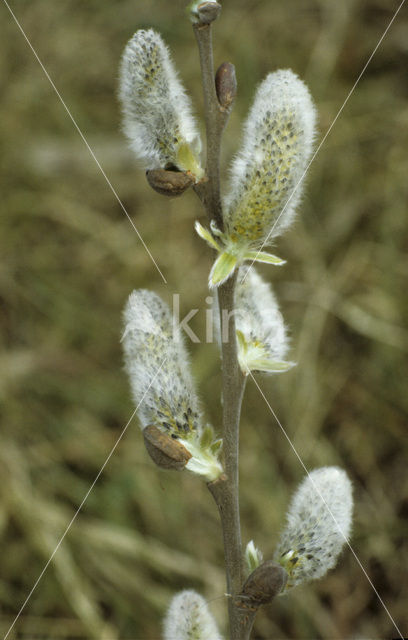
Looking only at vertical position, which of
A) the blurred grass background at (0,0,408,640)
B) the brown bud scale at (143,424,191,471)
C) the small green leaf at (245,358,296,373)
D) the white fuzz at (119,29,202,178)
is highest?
the white fuzz at (119,29,202,178)

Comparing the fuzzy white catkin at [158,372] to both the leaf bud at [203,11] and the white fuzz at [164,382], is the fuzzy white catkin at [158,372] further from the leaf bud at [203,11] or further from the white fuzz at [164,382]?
the leaf bud at [203,11]

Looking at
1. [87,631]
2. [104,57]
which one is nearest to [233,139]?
[104,57]

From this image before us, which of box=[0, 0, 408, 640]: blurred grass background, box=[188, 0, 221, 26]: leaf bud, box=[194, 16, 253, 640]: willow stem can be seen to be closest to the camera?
box=[188, 0, 221, 26]: leaf bud

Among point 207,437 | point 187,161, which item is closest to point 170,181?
point 187,161

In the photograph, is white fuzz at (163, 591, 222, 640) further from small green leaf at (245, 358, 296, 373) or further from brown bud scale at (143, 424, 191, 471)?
small green leaf at (245, 358, 296, 373)

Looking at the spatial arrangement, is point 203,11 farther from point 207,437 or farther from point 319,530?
point 319,530

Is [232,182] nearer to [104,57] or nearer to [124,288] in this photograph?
[124,288]

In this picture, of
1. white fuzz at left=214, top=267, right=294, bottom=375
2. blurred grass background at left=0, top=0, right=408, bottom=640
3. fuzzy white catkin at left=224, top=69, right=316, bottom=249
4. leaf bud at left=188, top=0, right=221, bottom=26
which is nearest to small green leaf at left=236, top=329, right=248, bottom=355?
white fuzz at left=214, top=267, right=294, bottom=375
